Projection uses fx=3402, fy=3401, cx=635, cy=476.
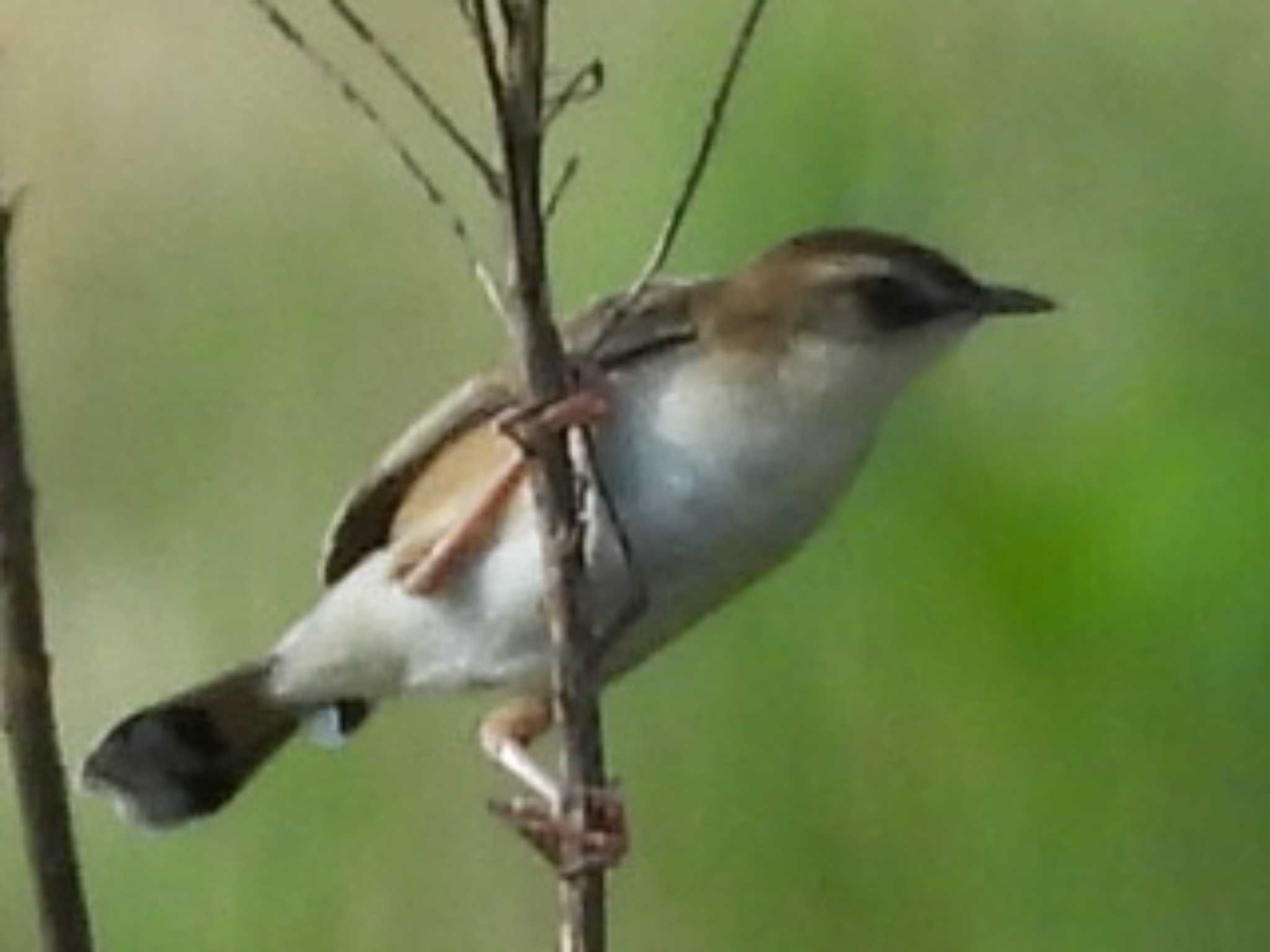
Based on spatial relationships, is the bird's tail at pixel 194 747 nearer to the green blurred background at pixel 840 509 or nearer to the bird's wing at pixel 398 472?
the bird's wing at pixel 398 472

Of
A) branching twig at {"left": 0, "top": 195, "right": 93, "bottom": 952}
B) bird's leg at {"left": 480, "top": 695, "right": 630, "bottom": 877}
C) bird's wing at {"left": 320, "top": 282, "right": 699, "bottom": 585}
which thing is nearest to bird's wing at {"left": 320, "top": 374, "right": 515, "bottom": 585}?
bird's wing at {"left": 320, "top": 282, "right": 699, "bottom": 585}

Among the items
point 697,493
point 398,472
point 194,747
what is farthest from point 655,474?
point 194,747

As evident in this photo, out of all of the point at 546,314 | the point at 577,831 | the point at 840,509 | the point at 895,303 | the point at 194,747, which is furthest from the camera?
the point at 840,509

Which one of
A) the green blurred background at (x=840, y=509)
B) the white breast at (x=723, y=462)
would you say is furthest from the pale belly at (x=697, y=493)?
the green blurred background at (x=840, y=509)

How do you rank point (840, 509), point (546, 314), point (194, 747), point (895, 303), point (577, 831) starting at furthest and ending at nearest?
1. point (840, 509)
2. point (194, 747)
3. point (895, 303)
4. point (577, 831)
5. point (546, 314)

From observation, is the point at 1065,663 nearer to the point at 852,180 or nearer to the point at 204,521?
the point at 852,180

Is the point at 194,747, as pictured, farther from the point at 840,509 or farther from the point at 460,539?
the point at 840,509

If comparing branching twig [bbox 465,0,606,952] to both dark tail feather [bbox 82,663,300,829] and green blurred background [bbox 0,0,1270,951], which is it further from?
green blurred background [bbox 0,0,1270,951]
